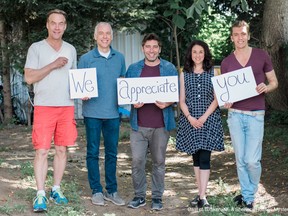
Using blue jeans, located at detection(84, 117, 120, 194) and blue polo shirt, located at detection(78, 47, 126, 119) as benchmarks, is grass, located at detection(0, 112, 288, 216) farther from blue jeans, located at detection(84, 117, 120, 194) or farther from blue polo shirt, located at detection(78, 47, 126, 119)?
blue polo shirt, located at detection(78, 47, 126, 119)

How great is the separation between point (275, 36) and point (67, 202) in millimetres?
4261

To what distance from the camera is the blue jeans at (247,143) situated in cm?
499

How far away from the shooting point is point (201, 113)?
200 inches

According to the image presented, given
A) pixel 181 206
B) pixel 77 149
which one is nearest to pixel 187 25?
pixel 77 149

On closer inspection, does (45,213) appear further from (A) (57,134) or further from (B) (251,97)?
(B) (251,97)

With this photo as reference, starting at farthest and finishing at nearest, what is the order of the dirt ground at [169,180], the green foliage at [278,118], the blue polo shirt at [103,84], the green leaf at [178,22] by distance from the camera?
the green foliage at [278,118] → the green leaf at [178,22] → the dirt ground at [169,180] → the blue polo shirt at [103,84]

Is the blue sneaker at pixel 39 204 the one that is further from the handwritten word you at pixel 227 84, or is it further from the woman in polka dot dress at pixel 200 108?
the handwritten word you at pixel 227 84

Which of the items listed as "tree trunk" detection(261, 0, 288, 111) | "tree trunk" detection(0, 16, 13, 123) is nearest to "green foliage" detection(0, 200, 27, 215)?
"tree trunk" detection(261, 0, 288, 111)

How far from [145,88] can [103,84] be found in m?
0.45

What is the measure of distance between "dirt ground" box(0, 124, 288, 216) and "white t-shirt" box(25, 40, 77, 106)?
115 cm

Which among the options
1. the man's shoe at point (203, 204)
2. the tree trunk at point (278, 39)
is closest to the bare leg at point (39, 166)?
the man's shoe at point (203, 204)

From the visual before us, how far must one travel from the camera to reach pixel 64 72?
4.92 metres

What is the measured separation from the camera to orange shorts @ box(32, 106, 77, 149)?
4.87 m

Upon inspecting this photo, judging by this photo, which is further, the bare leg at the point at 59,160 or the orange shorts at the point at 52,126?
the bare leg at the point at 59,160
